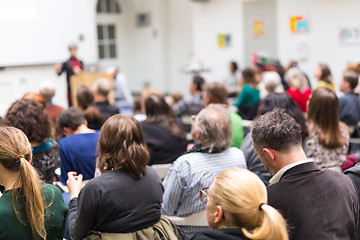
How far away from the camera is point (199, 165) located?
279 cm

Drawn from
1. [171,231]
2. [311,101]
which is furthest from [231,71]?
[171,231]

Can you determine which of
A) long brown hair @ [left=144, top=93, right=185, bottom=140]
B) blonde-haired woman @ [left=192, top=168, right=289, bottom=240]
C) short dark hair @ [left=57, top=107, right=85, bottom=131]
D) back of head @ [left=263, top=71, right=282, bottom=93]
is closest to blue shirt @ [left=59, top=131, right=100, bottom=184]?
short dark hair @ [left=57, top=107, right=85, bottom=131]

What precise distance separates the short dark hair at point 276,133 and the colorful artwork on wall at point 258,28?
8.69m

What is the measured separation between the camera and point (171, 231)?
237 cm

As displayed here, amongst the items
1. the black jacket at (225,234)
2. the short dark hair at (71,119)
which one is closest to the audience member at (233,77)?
the short dark hair at (71,119)

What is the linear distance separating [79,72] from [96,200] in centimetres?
631

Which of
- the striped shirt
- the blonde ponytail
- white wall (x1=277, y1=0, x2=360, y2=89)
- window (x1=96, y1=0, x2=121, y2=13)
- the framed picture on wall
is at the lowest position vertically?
the striped shirt

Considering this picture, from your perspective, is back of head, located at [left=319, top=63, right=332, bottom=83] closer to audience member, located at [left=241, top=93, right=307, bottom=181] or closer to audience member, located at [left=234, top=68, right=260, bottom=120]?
audience member, located at [left=234, top=68, right=260, bottom=120]

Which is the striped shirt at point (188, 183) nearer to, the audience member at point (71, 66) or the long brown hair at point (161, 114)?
the long brown hair at point (161, 114)

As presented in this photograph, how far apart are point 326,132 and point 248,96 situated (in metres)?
3.07

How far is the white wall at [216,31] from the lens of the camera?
10.9 m

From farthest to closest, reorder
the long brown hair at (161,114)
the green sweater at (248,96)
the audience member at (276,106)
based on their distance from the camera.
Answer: the green sweater at (248,96) < the long brown hair at (161,114) < the audience member at (276,106)

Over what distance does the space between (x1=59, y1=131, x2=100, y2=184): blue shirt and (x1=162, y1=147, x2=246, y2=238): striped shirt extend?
85 centimetres

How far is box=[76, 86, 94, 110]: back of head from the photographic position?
16.9ft
